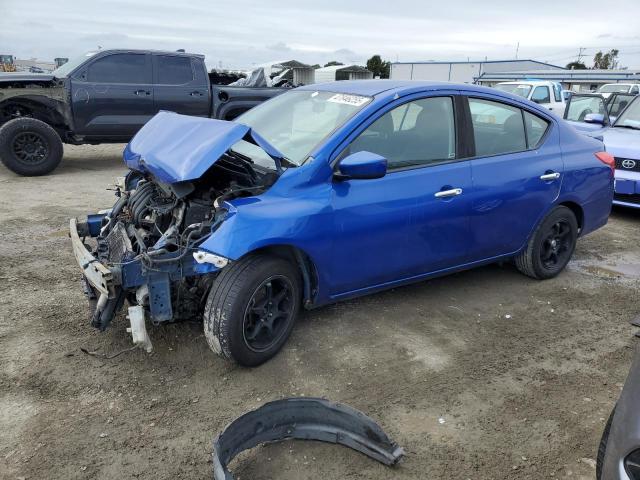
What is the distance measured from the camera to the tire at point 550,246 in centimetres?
461

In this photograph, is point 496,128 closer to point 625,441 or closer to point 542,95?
point 625,441

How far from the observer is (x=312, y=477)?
244cm

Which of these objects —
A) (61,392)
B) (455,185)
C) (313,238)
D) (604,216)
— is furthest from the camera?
(604,216)

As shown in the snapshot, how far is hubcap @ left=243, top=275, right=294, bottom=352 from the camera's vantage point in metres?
3.15

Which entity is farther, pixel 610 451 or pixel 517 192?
pixel 517 192

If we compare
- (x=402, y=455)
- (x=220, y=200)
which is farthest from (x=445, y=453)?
(x=220, y=200)

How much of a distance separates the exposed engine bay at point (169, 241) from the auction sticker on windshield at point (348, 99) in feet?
2.62

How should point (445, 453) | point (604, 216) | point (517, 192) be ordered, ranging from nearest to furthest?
1. point (445, 453)
2. point (517, 192)
3. point (604, 216)

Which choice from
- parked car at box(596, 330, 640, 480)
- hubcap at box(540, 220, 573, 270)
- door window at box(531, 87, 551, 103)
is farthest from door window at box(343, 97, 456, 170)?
door window at box(531, 87, 551, 103)

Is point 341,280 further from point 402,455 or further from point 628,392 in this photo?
point 628,392

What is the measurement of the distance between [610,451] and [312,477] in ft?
4.12

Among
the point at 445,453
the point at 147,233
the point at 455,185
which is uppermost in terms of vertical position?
the point at 455,185

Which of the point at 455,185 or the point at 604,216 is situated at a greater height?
the point at 455,185

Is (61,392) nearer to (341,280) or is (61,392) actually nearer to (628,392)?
(341,280)
